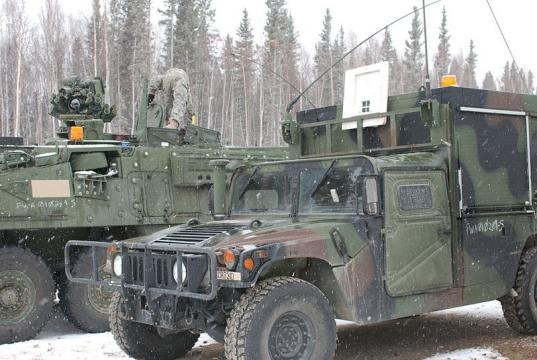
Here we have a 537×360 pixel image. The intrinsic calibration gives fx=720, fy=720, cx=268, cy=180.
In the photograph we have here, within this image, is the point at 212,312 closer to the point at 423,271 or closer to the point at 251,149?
the point at 423,271

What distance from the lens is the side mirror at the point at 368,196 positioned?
18.7 ft

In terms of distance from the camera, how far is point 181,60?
128 ft

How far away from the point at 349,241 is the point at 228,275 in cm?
113

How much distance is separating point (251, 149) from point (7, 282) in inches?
150

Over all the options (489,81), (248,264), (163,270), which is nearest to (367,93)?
(248,264)

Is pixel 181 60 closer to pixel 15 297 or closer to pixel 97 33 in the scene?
pixel 97 33

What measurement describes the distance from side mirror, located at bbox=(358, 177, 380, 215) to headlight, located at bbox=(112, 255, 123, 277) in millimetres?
1989

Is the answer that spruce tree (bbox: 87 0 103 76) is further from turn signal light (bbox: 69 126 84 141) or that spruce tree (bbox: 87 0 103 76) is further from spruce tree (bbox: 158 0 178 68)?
turn signal light (bbox: 69 126 84 141)

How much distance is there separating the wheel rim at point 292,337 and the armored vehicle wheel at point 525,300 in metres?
2.76

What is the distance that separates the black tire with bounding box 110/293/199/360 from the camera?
6.11 m

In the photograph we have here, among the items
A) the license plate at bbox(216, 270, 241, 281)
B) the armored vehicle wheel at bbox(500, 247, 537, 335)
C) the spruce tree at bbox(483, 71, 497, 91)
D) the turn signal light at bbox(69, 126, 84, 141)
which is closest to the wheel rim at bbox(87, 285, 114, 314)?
the turn signal light at bbox(69, 126, 84, 141)

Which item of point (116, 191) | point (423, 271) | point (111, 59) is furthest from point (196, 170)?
point (111, 59)

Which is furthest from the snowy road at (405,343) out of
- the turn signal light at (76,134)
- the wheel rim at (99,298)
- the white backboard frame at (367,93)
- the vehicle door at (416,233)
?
the turn signal light at (76,134)

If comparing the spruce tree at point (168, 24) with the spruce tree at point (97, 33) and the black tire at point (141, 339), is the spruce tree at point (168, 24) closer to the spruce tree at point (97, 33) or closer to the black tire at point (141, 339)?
the spruce tree at point (97, 33)
